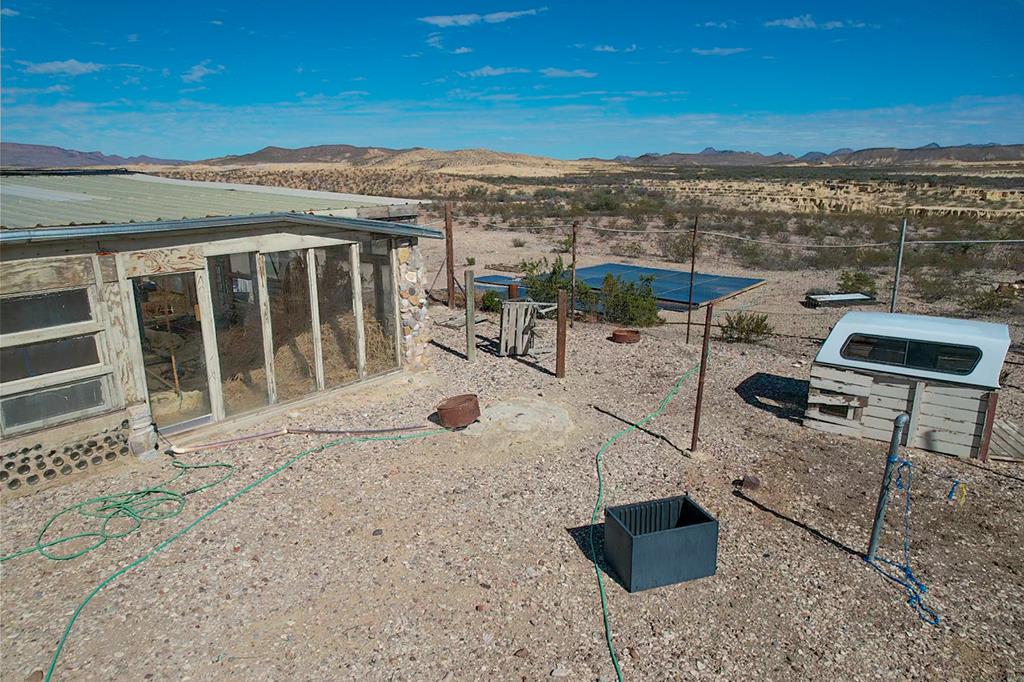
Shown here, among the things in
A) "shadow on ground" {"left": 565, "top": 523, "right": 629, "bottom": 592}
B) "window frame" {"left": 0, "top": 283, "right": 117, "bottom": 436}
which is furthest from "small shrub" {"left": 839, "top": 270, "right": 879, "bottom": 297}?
"window frame" {"left": 0, "top": 283, "right": 117, "bottom": 436}

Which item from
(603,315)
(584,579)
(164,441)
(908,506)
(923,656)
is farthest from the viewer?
(603,315)

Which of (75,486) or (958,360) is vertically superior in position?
(958,360)

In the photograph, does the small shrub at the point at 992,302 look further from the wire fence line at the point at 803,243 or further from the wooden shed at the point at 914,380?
the wooden shed at the point at 914,380

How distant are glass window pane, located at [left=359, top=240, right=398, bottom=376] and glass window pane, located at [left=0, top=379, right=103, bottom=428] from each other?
3.63 metres

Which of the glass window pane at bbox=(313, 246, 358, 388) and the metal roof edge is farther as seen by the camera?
the glass window pane at bbox=(313, 246, 358, 388)

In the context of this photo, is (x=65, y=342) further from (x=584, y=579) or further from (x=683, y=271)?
(x=683, y=271)

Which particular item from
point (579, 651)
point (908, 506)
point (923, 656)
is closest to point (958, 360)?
point (908, 506)

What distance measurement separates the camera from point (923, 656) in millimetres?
5020

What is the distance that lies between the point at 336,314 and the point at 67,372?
11.2ft

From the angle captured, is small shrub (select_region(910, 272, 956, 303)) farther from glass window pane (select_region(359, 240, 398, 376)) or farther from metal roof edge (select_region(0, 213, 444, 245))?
glass window pane (select_region(359, 240, 398, 376))

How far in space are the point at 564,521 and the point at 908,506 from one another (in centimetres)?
344

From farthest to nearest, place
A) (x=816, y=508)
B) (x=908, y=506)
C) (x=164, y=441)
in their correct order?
(x=164, y=441), (x=816, y=508), (x=908, y=506)

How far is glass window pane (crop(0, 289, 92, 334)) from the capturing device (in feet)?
22.0

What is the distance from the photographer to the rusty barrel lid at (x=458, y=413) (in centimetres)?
880
